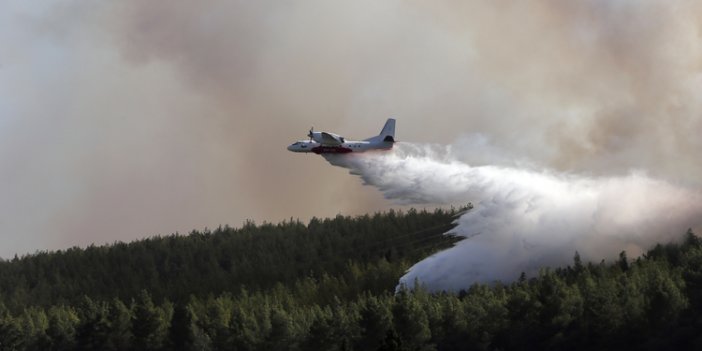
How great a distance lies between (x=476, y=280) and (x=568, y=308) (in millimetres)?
27506

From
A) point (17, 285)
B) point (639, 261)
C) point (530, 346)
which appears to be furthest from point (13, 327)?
point (17, 285)

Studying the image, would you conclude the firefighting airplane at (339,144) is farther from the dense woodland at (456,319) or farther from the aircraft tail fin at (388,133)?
the dense woodland at (456,319)

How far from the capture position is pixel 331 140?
10194cm

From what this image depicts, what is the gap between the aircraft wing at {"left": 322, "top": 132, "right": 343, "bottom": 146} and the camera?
102m

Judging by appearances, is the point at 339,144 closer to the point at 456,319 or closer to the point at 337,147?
the point at 337,147

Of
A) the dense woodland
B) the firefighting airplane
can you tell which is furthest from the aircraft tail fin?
the dense woodland

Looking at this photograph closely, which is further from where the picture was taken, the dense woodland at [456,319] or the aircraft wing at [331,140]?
the dense woodland at [456,319]

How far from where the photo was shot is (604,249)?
133 meters

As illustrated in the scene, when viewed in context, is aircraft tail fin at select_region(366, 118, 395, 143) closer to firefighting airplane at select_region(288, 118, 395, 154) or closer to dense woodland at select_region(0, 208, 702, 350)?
firefighting airplane at select_region(288, 118, 395, 154)

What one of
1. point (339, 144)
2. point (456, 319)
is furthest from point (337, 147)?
point (456, 319)

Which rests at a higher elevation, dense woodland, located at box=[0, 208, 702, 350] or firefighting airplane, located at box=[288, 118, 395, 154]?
firefighting airplane, located at box=[288, 118, 395, 154]

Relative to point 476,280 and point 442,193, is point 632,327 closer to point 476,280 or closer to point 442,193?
point 442,193

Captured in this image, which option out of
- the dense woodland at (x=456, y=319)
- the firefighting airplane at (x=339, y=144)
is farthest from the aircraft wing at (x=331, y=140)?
the dense woodland at (x=456, y=319)

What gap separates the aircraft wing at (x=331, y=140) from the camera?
102 m
